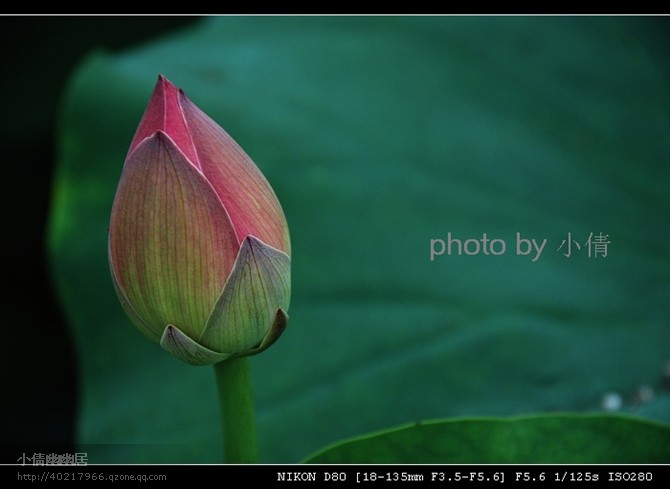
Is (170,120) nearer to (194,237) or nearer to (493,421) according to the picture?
(194,237)

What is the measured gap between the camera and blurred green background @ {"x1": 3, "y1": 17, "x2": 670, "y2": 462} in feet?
2.21

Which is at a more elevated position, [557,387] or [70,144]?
[70,144]

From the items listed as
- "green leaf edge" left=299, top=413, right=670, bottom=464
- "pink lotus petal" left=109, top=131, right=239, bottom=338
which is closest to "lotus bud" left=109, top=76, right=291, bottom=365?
"pink lotus petal" left=109, top=131, right=239, bottom=338

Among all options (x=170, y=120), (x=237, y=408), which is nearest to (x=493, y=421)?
(x=237, y=408)

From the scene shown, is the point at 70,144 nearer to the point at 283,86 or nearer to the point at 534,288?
the point at 283,86

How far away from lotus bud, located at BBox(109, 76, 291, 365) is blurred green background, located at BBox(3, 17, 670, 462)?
1.06 ft

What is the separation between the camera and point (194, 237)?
0.35 m

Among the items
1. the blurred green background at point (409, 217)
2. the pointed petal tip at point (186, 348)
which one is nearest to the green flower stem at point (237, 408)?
the pointed petal tip at point (186, 348)

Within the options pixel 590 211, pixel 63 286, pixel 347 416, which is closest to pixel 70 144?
pixel 63 286

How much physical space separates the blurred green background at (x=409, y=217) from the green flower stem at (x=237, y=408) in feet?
0.74

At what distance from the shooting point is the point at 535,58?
764 millimetres

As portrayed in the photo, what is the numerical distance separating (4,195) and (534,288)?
581mm
